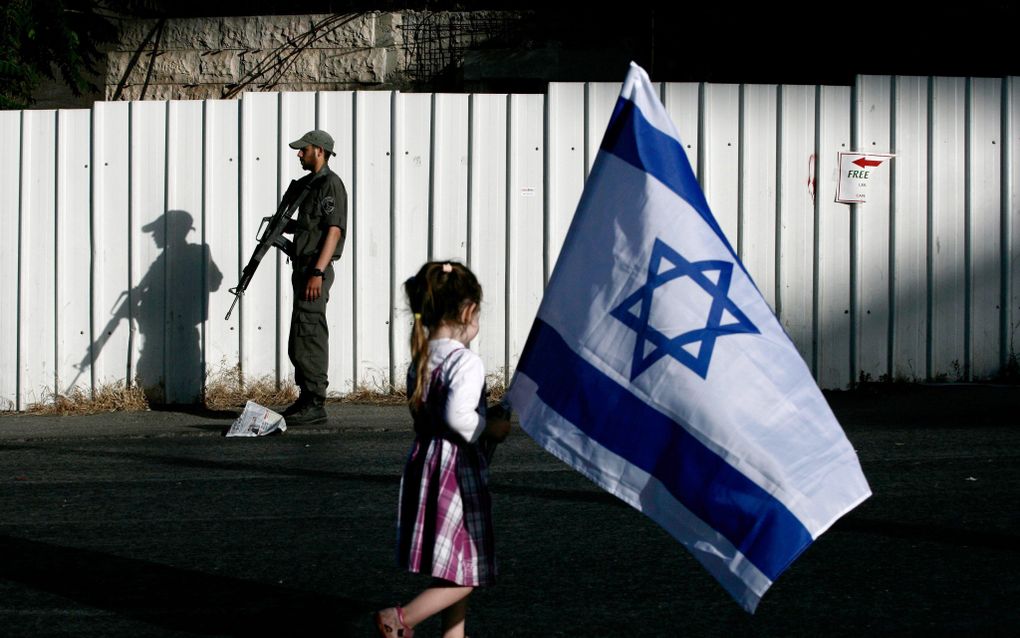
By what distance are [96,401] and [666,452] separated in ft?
24.7

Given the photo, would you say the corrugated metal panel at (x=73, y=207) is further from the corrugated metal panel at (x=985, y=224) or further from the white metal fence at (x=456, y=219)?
the corrugated metal panel at (x=985, y=224)

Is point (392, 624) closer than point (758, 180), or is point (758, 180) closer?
point (392, 624)

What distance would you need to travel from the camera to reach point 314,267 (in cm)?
903

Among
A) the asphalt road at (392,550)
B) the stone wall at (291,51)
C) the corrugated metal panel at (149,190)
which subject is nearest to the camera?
the asphalt road at (392,550)

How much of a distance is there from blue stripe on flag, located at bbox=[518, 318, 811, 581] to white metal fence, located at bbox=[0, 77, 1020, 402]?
20.8ft

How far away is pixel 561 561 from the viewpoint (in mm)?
5598

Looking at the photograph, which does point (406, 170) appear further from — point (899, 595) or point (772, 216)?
point (899, 595)

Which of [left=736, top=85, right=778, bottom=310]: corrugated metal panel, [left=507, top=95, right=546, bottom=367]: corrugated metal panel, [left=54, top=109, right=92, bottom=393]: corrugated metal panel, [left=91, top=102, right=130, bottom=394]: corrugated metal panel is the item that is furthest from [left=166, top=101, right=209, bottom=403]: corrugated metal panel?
[left=736, top=85, right=778, bottom=310]: corrugated metal panel

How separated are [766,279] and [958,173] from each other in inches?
68.2

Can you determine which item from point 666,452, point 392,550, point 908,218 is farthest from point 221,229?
point 666,452

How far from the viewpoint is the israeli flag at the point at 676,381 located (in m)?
3.63

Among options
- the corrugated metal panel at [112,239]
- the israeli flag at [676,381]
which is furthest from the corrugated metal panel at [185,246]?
the israeli flag at [676,381]

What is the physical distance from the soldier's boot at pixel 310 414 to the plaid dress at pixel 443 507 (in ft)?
16.7

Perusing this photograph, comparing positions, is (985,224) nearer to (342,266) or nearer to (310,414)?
(342,266)
